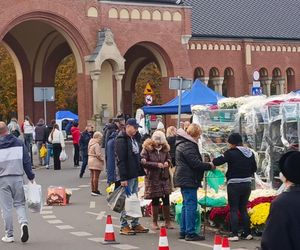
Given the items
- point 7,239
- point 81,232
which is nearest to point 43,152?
point 81,232

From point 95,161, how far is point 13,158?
7272mm

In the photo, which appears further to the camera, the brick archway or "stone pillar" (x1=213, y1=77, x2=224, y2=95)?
"stone pillar" (x1=213, y1=77, x2=224, y2=95)

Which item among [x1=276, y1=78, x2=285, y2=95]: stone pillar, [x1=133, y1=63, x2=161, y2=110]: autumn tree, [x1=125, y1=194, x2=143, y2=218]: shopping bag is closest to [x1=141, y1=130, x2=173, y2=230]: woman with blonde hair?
[x1=125, y1=194, x2=143, y2=218]: shopping bag

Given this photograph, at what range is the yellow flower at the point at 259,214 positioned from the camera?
40.4ft

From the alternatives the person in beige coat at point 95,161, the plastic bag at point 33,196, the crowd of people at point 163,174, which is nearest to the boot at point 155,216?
the crowd of people at point 163,174

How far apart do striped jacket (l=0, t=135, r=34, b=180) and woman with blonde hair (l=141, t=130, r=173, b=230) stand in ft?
6.69

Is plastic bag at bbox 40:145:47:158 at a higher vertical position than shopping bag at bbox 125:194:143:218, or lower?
higher

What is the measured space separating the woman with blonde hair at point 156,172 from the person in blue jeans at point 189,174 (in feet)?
3.05

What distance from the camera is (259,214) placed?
40.7ft

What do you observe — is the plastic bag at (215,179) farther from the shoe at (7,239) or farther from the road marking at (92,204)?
the road marking at (92,204)

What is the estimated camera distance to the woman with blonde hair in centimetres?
1320

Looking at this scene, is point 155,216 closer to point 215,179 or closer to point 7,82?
point 215,179

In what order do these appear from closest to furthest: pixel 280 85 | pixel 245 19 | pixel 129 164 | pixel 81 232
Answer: pixel 129 164, pixel 81 232, pixel 245 19, pixel 280 85

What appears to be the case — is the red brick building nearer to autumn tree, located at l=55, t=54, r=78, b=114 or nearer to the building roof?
the building roof
